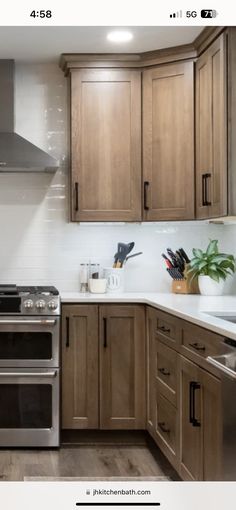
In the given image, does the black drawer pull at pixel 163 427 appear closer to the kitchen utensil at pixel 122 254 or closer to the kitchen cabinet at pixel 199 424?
the kitchen cabinet at pixel 199 424

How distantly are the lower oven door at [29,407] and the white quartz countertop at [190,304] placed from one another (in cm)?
22

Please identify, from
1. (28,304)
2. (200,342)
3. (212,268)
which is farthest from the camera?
(212,268)

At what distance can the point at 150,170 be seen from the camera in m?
1.82

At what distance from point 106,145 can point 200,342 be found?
90cm

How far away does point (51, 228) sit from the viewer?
78.5 inches

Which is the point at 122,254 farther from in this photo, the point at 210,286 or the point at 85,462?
the point at 85,462

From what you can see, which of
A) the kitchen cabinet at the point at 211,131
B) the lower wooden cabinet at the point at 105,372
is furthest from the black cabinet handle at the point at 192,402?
the lower wooden cabinet at the point at 105,372

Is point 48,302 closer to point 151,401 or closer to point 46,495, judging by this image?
point 151,401

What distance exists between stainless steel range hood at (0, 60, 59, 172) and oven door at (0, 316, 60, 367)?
1.45ft

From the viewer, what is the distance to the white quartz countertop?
1.01 metres

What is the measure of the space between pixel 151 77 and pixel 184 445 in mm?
1052

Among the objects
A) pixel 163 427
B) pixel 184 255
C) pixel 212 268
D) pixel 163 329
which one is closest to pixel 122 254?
pixel 184 255
